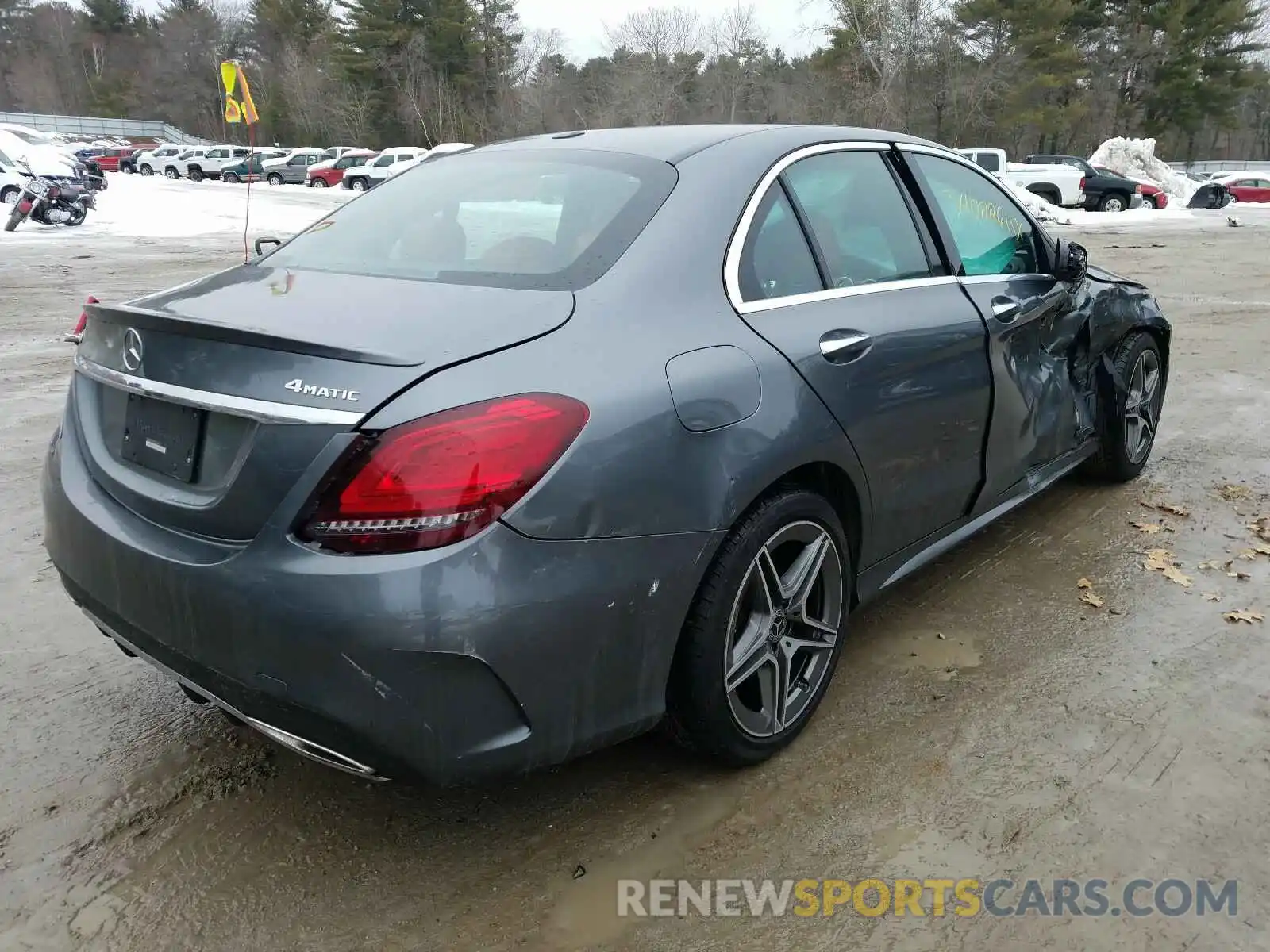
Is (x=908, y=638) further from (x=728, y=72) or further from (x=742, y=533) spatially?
(x=728, y=72)

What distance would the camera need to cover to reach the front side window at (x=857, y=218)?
2.86 meters

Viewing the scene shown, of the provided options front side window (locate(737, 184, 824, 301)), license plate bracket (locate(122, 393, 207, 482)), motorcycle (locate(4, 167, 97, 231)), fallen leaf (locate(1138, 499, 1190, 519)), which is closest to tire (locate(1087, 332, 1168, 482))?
fallen leaf (locate(1138, 499, 1190, 519))

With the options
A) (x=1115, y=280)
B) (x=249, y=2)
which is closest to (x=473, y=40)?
(x=249, y=2)

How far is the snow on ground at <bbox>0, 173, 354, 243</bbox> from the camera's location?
20.0 metres

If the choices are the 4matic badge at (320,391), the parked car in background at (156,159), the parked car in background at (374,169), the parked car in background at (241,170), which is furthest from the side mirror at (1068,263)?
the parked car in background at (156,159)

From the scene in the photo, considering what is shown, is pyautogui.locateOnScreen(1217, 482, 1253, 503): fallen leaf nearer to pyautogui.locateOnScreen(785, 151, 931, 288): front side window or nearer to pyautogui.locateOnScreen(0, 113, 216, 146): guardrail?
pyautogui.locateOnScreen(785, 151, 931, 288): front side window

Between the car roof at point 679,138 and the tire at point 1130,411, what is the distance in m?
1.84

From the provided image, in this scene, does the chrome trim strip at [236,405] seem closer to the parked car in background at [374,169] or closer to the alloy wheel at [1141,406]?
the alloy wheel at [1141,406]

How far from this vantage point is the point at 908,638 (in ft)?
11.0

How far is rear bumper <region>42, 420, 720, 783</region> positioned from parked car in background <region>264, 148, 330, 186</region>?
138 feet

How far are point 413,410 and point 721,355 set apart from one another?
0.80m

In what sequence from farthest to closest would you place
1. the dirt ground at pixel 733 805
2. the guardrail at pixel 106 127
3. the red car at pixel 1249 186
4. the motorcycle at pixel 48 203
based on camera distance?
the guardrail at pixel 106 127 < the red car at pixel 1249 186 < the motorcycle at pixel 48 203 < the dirt ground at pixel 733 805

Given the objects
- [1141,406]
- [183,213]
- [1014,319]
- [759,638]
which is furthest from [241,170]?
[759,638]

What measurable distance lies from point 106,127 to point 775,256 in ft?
288
